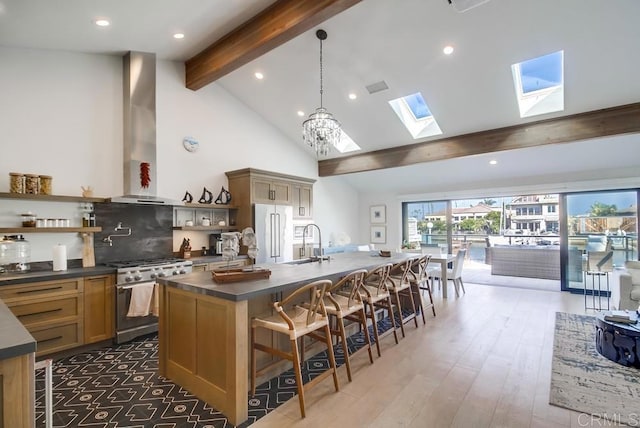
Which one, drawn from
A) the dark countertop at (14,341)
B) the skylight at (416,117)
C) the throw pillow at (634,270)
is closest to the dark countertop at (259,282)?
the dark countertop at (14,341)

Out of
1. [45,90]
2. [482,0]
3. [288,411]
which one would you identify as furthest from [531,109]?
[45,90]

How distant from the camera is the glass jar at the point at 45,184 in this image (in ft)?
12.0

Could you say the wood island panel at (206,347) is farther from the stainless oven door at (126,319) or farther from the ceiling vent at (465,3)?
the ceiling vent at (465,3)

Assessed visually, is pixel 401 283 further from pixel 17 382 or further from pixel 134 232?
pixel 134 232

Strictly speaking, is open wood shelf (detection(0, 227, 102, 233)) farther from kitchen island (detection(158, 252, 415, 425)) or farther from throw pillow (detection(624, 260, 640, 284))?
throw pillow (detection(624, 260, 640, 284))

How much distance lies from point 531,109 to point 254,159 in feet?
15.8

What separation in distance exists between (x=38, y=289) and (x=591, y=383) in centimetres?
523

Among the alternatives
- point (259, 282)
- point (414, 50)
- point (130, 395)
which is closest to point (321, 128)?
point (414, 50)

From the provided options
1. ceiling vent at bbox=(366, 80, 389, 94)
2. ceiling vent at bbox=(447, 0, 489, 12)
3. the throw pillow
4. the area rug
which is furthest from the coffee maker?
the throw pillow

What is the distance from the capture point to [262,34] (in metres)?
3.71

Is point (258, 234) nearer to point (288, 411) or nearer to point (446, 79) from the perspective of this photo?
point (288, 411)

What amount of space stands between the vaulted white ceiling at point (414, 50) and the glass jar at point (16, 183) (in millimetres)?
1498

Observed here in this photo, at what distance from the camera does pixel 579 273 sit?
6199 millimetres

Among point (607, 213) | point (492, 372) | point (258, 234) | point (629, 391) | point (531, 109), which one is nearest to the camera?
point (629, 391)
